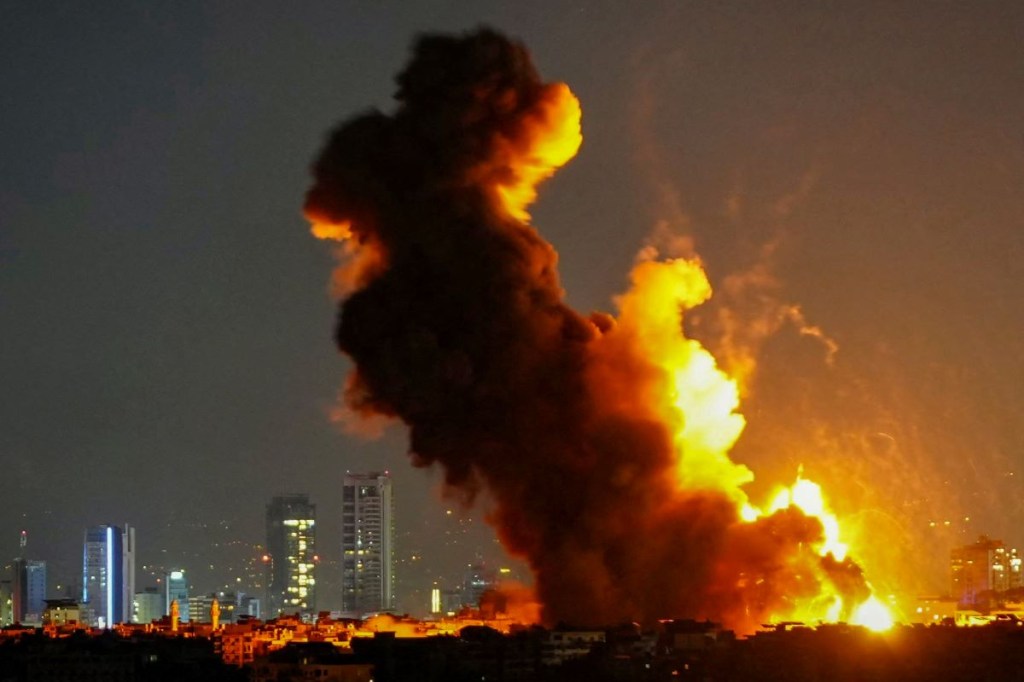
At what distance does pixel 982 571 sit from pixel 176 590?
45.4 metres

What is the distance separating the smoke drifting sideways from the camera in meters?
49.8

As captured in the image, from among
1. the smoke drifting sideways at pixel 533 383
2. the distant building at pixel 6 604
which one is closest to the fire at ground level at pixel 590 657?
the smoke drifting sideways at pixel 533 383

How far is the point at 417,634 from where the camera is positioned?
193 feet

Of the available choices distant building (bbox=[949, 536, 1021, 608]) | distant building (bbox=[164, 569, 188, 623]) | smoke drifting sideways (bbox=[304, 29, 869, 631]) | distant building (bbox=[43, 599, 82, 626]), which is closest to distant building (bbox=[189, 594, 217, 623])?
distant building (bbox=[164, 569, 188, 623])

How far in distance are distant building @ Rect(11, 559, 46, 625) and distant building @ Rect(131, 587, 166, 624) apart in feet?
13.0

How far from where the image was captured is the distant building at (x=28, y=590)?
97.2 m

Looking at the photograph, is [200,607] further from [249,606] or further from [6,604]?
[6,604]

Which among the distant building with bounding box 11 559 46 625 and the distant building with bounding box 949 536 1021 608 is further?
the distant building with bounding box 11 559 46 625

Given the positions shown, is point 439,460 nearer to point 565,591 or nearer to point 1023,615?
point 565,591

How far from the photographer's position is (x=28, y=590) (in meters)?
101

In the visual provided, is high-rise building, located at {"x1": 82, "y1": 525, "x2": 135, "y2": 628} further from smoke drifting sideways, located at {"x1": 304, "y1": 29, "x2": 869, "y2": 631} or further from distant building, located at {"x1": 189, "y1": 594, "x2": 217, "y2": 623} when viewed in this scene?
smoke drifting sideways, located at {"x1": 304, "y1": 29, "x2": 869, "y2": 631}

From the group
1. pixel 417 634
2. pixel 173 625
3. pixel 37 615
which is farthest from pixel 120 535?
pixel 417 634

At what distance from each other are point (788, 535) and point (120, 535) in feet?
194

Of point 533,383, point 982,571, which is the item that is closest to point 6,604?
point 982,571
